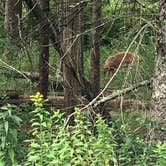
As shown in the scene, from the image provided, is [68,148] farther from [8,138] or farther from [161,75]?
[161,75]

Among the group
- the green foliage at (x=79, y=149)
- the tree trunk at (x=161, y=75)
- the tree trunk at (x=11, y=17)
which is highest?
the tree trunk at (x=11, y=17)

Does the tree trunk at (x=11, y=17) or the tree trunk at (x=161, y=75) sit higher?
the tree trunk at (x=11, y=17)

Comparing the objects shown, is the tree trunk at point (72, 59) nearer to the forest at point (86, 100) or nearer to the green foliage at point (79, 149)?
the forest at point (86, 100)

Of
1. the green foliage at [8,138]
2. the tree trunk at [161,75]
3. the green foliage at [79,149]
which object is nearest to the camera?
the green foliage at [79,149]

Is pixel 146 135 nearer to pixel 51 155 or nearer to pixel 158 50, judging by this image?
pixel 158 50

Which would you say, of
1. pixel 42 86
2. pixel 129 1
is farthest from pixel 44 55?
pixel 129 1

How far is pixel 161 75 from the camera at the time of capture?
6.29 m

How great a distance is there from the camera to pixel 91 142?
4812 millimetres

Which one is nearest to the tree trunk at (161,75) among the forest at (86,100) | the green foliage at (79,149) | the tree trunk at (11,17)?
the forest at (86,100)

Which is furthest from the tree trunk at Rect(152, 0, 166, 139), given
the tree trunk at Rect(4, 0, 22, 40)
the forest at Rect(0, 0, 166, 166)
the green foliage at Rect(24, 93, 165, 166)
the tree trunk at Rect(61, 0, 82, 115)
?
the tree trunk at Rect(4, 0, 22, 40)

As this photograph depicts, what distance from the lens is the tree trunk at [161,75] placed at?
626cm

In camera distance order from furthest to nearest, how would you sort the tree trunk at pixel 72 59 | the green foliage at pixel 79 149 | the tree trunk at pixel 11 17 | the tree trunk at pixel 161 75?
the tree trunk at pixel 72 59
the tree trunk at pixel 11 17
the tree trunk at pixel 161 75
the green foliage at pixel 79 149

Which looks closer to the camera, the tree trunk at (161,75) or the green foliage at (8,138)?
the green foliage at (8,138)

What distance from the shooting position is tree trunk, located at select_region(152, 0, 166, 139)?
6258 millimetres
